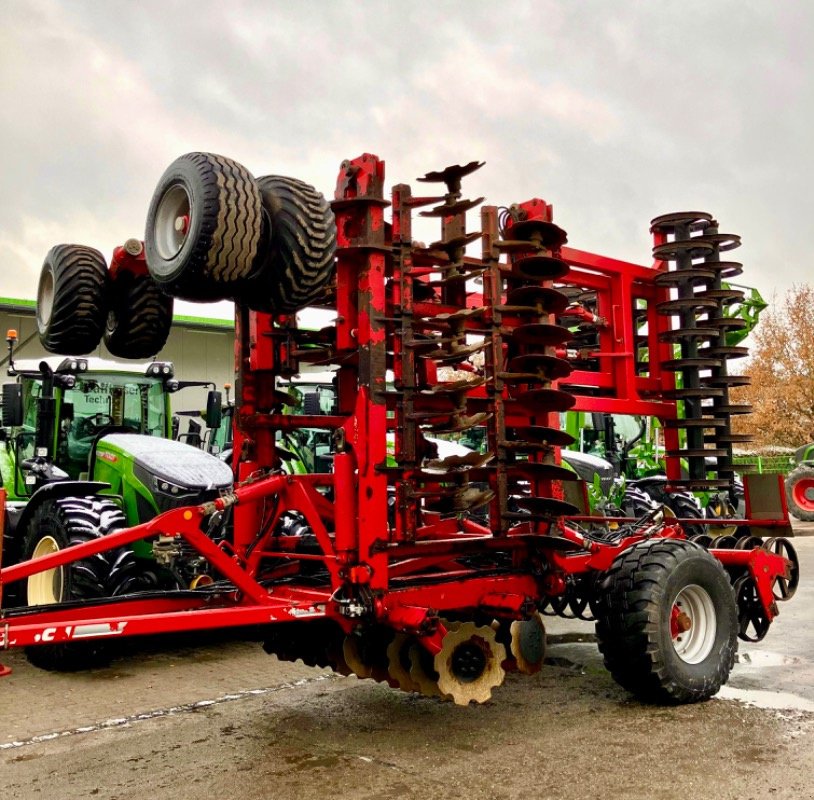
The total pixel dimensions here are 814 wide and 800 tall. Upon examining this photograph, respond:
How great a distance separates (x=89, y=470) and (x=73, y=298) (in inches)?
131

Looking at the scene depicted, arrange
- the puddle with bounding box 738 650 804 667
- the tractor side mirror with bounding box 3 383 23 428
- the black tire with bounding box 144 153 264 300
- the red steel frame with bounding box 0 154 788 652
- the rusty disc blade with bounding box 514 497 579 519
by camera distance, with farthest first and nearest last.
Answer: the tractor side mirror with bounding box 3 383 23 428, the puddle with bounding box 738 650 804 667, the rusty disc blade with bounding box 514 497 579 519, the red steel frame with bounding box 0 154 788 652, the black tire with bounding box 144 153 264 300

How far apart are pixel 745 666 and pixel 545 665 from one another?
137 centimetres

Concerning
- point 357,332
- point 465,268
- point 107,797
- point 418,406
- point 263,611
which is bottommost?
point 107,797

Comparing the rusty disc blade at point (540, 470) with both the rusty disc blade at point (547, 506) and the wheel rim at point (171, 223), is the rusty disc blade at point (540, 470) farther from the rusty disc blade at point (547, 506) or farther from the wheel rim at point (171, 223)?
the wheel rim at point (171, 223)

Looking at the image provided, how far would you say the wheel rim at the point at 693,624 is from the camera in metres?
5.55

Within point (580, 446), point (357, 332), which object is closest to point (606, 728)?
point (357, 332)

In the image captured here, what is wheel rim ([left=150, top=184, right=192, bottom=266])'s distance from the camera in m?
4.68

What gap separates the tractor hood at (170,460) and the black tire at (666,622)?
12.6 ft

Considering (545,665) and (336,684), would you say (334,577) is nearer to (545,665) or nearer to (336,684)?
(336,684)

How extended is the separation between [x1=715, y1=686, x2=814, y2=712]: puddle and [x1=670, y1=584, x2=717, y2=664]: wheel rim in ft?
1.15

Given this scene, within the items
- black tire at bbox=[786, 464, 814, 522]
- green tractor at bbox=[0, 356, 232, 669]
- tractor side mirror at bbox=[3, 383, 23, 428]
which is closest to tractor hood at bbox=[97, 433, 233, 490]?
green tractor at bbox=[0, 356, 232, 669]

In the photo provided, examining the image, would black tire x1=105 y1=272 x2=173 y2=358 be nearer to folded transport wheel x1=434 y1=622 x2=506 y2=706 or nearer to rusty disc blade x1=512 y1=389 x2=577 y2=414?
rusty disc blade x1=512 y1=389 x2=577 y2=414

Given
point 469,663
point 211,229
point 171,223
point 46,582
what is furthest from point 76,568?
point 211,229

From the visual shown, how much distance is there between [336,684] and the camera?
245 inches
